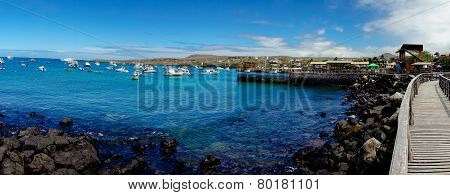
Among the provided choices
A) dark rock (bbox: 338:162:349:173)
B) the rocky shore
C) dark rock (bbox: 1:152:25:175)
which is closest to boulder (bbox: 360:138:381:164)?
the rocky shore

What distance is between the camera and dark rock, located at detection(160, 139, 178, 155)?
21.9 meters

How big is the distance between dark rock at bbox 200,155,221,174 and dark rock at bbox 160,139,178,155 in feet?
9.87

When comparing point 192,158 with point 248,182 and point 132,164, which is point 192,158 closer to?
point 132,164

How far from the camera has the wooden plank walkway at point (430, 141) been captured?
10.7 meters

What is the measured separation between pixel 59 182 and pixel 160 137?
15459 mm

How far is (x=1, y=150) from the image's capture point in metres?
17.4

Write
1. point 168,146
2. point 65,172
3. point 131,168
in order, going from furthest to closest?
point 168,146, point 131,168, point 65,172

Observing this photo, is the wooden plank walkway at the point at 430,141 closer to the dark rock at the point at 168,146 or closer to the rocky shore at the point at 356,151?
the rocky shore at the point at 356,151

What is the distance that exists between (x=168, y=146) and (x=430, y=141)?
1427cm

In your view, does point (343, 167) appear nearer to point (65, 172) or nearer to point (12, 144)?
point (65, 172)

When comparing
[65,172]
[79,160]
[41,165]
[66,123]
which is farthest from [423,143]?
[66,123]

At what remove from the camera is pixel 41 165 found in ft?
55.2

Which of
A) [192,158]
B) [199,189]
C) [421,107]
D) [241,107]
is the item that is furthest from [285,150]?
[241,107]

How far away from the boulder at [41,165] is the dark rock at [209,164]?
6807mm
